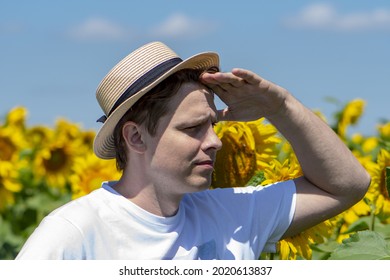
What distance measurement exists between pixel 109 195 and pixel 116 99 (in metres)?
0.27

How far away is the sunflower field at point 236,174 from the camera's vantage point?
344cm

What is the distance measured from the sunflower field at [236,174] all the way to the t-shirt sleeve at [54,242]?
33.5 inches

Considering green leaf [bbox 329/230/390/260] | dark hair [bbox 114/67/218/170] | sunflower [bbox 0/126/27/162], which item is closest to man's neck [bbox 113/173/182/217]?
dark hair [bbox 114/67/218/170]

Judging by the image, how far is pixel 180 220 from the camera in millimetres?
2871

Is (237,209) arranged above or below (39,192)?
above

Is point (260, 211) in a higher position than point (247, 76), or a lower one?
lower

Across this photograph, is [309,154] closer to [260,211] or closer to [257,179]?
[260,211]

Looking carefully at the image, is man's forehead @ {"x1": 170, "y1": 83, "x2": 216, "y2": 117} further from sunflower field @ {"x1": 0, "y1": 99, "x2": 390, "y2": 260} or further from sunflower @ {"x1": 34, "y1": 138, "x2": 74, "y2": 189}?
sunflower @ {"x1": 34, "y1": 138, "x2": 74, "y2": 189}

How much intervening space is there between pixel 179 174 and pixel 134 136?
0.18 meters

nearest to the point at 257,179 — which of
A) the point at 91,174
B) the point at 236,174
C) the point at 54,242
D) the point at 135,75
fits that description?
the point at 236,174

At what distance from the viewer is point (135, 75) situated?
2814 mm

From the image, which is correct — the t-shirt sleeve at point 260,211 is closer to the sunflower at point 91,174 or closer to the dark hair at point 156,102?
the dark hair at point 156,102
